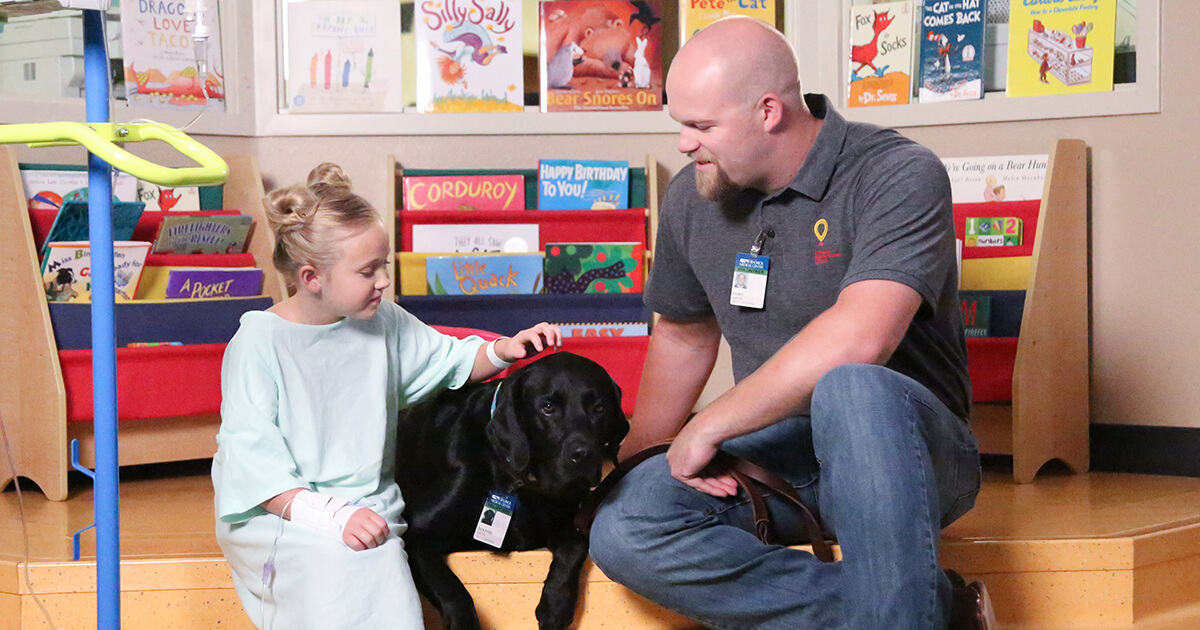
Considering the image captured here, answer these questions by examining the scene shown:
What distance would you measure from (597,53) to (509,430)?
1.78 meters

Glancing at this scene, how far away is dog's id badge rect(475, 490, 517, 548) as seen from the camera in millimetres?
1732

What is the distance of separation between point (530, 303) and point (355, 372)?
1.20m

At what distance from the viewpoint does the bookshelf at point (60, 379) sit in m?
2.43

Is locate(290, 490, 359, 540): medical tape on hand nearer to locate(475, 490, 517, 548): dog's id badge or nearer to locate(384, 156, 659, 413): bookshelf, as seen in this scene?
locate(475, 490, 517, 548): dog's id badge

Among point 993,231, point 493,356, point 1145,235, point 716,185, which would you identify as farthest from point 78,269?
point 1145,235

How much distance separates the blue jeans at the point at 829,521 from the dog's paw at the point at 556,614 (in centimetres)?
11

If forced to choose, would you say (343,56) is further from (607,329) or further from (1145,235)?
(1145,235)

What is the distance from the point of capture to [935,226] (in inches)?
62.7

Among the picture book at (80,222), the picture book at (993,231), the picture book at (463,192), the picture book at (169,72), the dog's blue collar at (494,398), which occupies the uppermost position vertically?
the picture book at (169,72)

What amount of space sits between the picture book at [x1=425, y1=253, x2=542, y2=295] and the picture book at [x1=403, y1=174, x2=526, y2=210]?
0.19 meters

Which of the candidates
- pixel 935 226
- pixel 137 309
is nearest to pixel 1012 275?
pixel 935 226

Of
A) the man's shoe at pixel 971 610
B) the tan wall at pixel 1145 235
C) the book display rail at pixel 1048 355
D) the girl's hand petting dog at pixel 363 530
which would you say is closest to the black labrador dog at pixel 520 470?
the girl's hand petting dog at pixel 363 530

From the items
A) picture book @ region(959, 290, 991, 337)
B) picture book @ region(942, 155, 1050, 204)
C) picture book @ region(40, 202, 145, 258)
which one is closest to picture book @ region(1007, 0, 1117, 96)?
picture book @ region(942, 155, 1050, 204)

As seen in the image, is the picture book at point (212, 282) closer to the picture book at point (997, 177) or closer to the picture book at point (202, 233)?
the picture book at point (202, 233)
